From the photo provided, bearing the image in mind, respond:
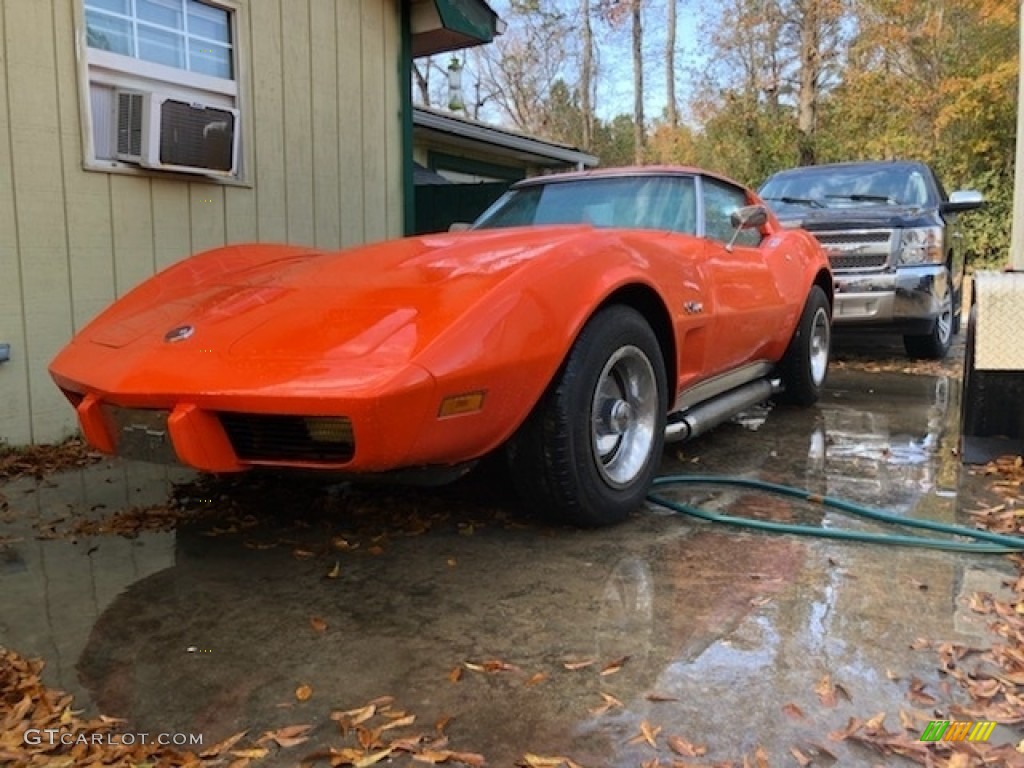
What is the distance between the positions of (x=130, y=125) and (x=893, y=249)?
Answer: 564cm

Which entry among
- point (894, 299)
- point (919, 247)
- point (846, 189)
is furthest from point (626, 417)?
point (846, 189)

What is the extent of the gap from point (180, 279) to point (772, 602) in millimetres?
2636

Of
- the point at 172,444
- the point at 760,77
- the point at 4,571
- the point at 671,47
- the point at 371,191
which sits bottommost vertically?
the point at 4,571

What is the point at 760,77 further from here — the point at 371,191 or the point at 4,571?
the point at 4,571

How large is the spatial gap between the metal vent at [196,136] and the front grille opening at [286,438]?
3.20 metres

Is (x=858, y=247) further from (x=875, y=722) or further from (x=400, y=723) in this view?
(x=400, y=723)

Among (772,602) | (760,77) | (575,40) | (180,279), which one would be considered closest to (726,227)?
(772,602)

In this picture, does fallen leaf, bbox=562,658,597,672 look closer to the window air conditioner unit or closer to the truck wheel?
the window air conditioner unit

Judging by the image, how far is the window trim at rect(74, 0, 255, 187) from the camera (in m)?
4.83

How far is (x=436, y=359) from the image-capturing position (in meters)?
2.44

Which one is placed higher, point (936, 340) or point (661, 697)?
point (936, 340)

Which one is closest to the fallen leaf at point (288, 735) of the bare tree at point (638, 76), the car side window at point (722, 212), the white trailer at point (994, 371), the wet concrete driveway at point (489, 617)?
the wet concrete driveway at point (489, 617)

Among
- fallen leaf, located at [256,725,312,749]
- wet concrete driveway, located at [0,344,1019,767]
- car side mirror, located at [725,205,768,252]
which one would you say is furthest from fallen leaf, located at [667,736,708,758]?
car side mirror, located at [725,205,768,252]

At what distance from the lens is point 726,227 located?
4375 mm
